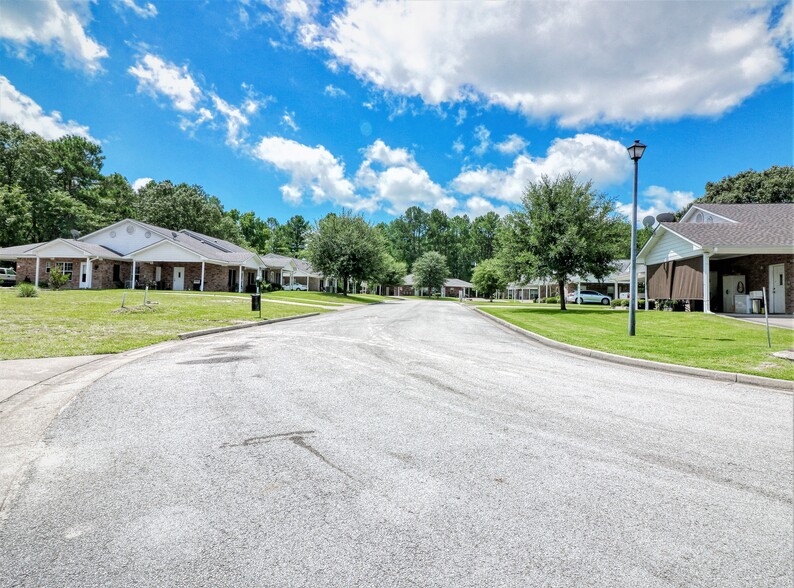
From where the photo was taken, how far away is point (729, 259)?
790 inches

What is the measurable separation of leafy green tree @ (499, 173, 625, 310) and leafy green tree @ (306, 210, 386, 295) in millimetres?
17693

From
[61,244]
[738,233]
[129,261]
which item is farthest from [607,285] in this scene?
[61,244]

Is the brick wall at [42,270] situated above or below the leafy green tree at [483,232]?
below

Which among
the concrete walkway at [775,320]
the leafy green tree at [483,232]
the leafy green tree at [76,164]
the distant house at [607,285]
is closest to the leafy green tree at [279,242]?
the leafy green tree at [76,164]

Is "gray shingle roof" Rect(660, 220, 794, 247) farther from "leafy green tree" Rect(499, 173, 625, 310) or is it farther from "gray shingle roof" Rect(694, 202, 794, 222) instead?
"leafy green tree" Rect(499, 173, 625, 310)

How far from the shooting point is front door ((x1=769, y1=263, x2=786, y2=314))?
17594mm

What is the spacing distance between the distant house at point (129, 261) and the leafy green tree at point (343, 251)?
7.49m

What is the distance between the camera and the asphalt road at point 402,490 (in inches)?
83.1

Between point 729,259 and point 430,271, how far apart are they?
52333mm

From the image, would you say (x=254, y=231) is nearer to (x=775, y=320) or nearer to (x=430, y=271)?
(x=430, y=271)

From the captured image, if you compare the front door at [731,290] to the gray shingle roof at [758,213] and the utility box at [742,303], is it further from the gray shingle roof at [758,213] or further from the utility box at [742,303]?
the gray shingle roof at [758,213]

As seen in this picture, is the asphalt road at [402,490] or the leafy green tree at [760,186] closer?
the asphalt road at [402,490]

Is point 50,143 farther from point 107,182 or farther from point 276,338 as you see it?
point 276,338

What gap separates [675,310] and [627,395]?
18909 millimetres
